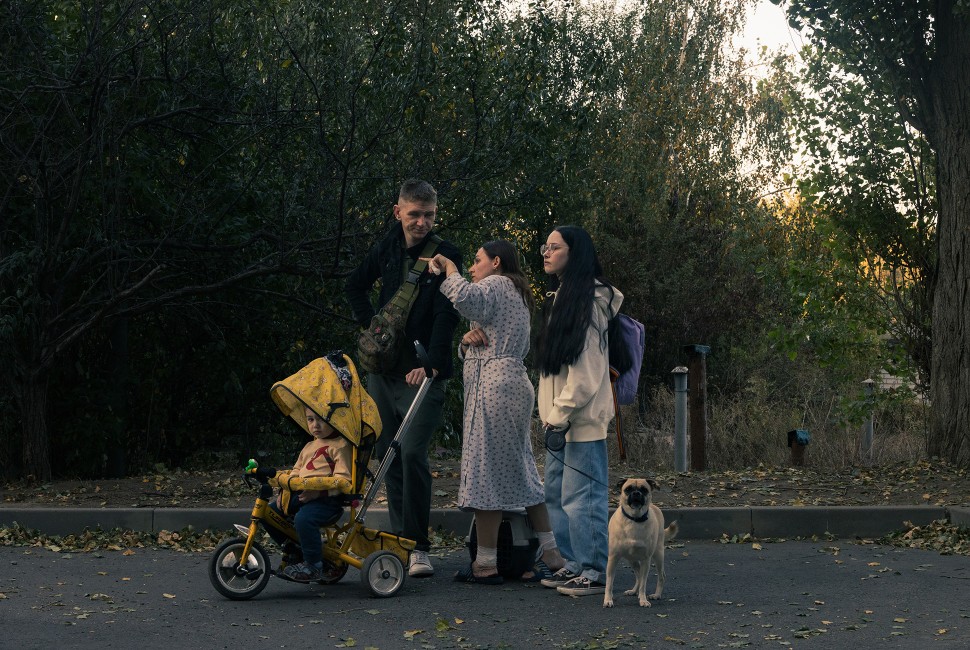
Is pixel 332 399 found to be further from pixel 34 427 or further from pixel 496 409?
pixel 34 427

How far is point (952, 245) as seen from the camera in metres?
12.0

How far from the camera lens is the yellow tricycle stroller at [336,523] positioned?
6473mm

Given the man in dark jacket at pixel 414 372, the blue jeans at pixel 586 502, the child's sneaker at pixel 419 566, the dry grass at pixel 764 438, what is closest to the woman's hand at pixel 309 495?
the man in dark jacket at pixel 414 372

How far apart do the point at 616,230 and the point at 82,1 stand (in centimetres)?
1482

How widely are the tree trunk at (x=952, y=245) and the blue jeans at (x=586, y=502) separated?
6349 millimetres

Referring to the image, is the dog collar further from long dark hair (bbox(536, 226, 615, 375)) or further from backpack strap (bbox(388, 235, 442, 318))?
backpack strap (bbox(388, 235, 442, 318))

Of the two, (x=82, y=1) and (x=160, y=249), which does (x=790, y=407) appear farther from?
(x=82, y=1)

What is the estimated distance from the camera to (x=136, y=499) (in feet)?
32.2

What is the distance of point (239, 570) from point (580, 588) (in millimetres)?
1835

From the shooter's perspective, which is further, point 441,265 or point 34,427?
point 34,427

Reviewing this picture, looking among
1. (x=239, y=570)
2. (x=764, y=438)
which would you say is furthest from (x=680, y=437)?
(x=239, y=570)

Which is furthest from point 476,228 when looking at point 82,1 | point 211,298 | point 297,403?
point 297,403

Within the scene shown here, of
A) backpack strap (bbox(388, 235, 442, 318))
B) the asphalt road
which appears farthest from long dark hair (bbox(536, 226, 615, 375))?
the asphalt road

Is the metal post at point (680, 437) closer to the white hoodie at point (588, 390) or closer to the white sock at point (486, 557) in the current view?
the white sock at point (486, 557)
